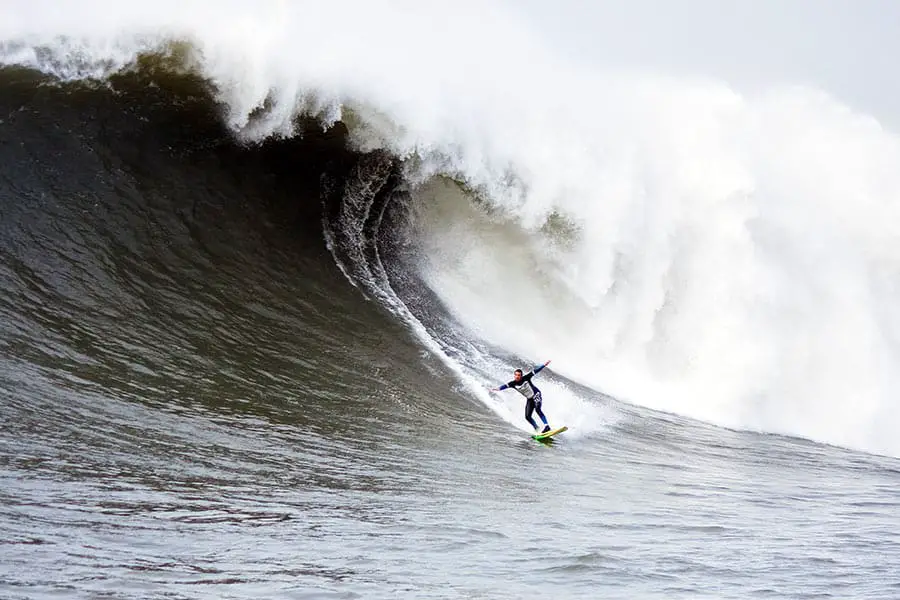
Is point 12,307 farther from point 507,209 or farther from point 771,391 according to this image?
point 771,391

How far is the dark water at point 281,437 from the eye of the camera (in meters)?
5.60

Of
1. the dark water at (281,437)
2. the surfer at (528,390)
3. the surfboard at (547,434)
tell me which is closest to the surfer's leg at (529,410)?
the surfer at (528,390)

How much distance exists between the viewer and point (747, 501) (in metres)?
8.54

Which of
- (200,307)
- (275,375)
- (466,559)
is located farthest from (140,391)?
(466,559)

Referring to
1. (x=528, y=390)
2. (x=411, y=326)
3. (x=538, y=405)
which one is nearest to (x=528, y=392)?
(x=528, y=390)

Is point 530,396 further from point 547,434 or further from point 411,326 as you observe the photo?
point 411,326

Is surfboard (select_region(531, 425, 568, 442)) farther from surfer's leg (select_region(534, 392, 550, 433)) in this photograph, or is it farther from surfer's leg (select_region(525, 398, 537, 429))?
surfer's leg (select_region(525, 398, 537, 429))

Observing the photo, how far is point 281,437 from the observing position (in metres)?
7.98

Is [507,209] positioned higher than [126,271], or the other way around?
[507,209]

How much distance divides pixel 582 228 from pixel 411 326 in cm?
388

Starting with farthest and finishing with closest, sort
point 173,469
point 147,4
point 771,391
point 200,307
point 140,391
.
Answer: point 147,4, point 771,391, point 200,307, point 140,391, point 173,469

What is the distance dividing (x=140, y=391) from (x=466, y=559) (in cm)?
378

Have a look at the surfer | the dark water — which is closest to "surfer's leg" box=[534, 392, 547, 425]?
the surfer

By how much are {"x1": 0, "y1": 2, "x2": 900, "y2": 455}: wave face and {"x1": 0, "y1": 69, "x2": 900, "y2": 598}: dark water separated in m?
0.67
